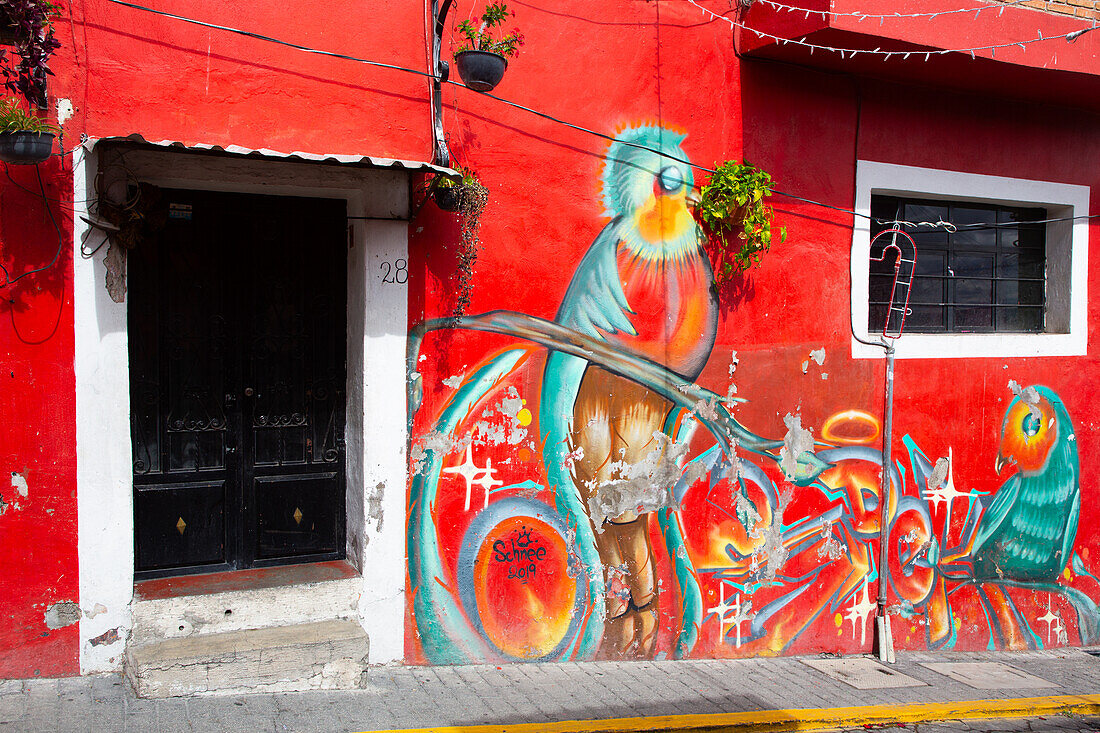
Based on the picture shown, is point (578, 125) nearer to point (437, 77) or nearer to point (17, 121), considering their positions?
point (437, 77)

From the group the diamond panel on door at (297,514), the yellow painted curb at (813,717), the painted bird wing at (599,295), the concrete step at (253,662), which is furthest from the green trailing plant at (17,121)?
the yellow painted curb at (813,717)

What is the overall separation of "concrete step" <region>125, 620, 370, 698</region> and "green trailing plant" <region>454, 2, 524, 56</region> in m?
3.29

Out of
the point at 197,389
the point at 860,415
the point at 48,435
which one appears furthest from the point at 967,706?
the point at 48,435

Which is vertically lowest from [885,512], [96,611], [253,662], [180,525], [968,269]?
[253,662]

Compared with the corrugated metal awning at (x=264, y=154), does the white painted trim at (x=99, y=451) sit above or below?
below

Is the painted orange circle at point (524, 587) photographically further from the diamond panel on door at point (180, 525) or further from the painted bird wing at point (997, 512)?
the painted bird wing at point (997, 512)

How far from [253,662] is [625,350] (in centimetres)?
283

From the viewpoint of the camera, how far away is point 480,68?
4387 mm

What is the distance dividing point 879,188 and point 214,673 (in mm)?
5417

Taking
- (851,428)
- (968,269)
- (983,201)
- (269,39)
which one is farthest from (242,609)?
(983,201)

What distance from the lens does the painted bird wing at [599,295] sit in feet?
17.1

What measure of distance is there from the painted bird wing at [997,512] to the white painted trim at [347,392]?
4.60 m

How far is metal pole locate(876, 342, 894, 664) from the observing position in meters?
6.07

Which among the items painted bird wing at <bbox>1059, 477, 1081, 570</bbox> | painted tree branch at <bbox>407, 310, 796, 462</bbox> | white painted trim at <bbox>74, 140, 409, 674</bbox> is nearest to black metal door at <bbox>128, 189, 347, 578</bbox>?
white painted trim at <bbox>74, 140, 409, 674</bbox>
